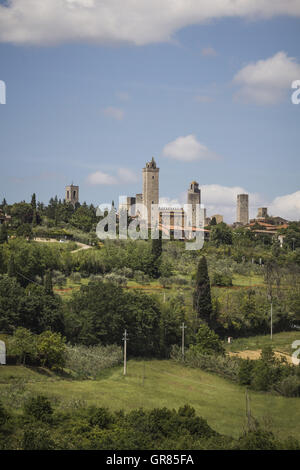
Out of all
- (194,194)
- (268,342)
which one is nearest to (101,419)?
(268,342)

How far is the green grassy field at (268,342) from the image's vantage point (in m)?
36.5

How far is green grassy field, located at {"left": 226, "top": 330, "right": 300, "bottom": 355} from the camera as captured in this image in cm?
3646

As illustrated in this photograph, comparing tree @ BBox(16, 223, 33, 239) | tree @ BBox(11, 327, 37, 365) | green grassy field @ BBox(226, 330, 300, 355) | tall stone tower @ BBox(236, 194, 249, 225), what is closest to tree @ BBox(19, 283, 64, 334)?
tree @ BBox(11, 327, 37, 365)

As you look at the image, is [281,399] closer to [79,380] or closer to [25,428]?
[79,380]

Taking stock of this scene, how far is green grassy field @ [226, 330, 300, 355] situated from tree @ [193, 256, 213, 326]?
107 inches

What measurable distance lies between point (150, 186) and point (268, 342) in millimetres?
60300

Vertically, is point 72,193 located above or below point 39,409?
above

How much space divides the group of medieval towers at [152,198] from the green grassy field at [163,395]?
6317 cm

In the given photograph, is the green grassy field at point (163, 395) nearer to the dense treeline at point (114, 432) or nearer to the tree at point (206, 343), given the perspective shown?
the dense treeline at point (114, 432)

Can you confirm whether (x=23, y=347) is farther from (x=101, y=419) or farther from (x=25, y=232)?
(x=25, y=232)

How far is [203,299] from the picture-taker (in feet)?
128

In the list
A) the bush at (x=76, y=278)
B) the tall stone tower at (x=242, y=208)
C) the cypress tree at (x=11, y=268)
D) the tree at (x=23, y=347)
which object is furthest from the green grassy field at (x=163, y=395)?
the tall stone tower at (x=242, y=208)

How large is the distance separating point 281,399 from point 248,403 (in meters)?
1.99

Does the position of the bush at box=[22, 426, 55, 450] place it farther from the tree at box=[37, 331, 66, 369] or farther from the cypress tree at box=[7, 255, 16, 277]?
the cypress tree at box=[7, 255, 16, 277]
